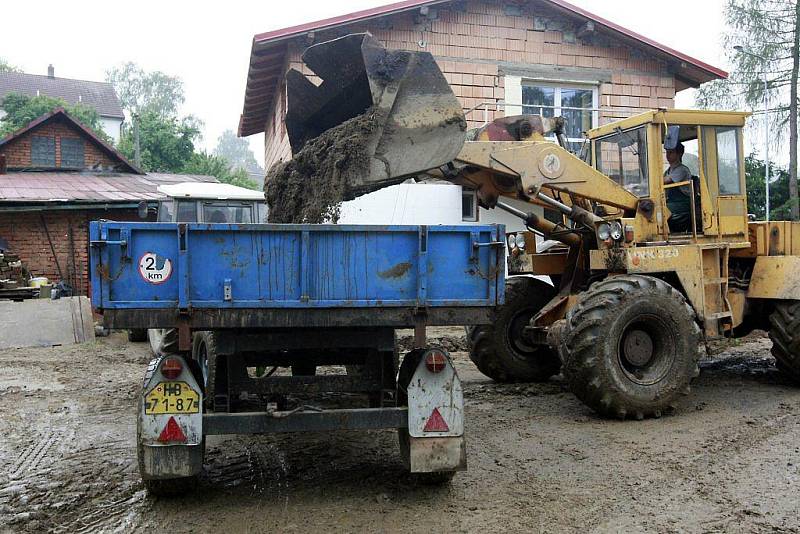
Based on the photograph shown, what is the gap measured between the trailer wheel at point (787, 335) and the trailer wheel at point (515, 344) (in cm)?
244

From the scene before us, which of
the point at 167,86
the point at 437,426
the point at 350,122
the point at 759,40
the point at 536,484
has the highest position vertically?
the point at 167,86

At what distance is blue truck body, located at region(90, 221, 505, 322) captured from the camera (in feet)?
15.8

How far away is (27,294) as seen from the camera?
1616 centimetres

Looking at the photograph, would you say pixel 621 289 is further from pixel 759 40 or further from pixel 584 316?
pixel 759 40

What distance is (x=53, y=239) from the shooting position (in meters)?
19.9

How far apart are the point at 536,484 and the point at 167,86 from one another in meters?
75.0

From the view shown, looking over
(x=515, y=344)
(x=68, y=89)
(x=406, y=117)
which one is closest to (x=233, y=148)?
(x=68, y=89)

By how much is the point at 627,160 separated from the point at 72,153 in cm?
2281

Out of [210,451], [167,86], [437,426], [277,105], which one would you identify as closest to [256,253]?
[437,426]

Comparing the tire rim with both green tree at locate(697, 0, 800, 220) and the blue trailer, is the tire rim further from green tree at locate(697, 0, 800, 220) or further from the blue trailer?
green tree at locate(697, 0, 800, 220)

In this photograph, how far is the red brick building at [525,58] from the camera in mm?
13977

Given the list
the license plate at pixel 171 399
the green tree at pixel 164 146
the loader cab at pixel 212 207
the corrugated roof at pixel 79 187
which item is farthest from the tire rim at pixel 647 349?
the green tree at pixel 164 146

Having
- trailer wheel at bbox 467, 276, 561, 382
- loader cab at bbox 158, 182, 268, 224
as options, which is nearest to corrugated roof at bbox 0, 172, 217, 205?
loader cab at bbox 158, 182, 268, 224

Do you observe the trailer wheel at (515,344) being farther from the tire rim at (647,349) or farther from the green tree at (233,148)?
the green tree at (233,148)
